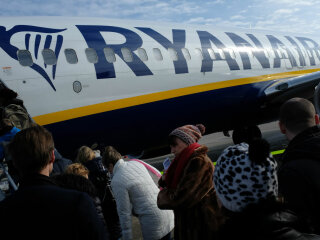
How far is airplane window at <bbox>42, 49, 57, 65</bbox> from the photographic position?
255 inches

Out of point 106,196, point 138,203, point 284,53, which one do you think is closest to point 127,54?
point 106,196

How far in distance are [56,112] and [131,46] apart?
2.51 m

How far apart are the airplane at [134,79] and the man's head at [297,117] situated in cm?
495

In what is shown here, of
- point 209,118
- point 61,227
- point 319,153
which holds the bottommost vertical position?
point 209,118

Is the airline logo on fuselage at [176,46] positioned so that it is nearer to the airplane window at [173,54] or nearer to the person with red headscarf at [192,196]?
the airplane window at [173,54]

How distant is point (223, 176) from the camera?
1874mm

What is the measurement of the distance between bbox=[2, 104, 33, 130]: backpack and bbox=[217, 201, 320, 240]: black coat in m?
3.96

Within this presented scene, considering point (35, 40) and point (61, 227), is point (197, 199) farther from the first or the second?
point (35, 40)

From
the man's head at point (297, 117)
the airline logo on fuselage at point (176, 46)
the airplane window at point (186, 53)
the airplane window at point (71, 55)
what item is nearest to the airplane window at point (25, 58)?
the airplane window at point (71, 55)

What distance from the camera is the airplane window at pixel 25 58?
6.21 m

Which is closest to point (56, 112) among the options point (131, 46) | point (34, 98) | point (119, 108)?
point (34, 98)

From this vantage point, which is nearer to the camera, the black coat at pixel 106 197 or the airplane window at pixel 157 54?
the black coat at pixel 106 197

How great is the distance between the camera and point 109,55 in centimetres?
732

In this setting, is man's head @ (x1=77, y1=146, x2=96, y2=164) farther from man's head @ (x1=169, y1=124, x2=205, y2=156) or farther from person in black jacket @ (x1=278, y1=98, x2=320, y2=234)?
person in black jacket @ (x1=278, y1=98, x2=320, y2=234)
